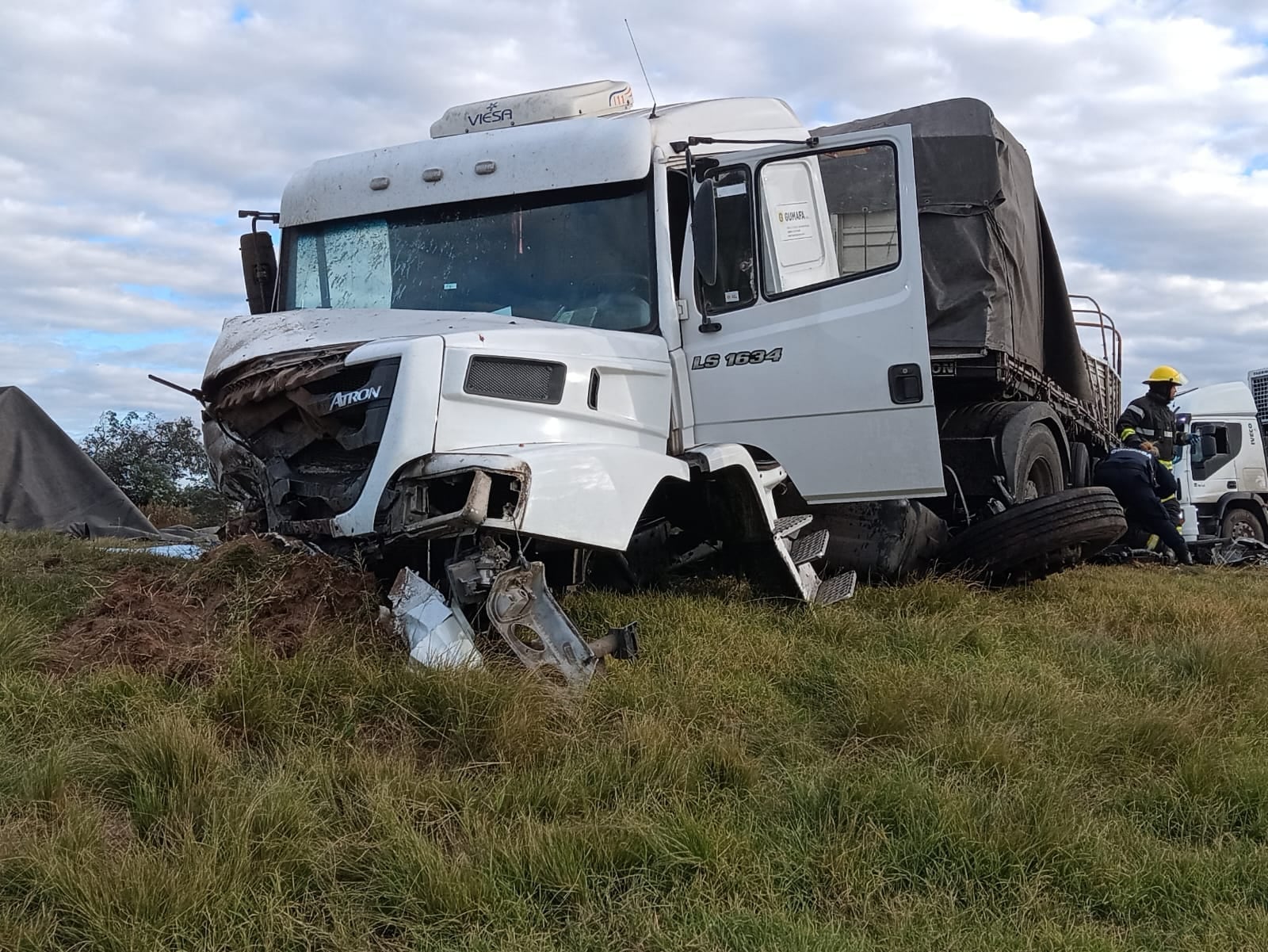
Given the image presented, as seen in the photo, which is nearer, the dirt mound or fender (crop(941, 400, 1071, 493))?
the dirt mound

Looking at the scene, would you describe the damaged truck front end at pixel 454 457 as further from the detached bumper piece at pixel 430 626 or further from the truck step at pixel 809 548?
the truck step at pixel 809 548

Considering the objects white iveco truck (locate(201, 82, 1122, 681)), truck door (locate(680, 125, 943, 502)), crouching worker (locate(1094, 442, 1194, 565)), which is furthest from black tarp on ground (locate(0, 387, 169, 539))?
crouching worker (locate(1094, 442, 1194, 565))

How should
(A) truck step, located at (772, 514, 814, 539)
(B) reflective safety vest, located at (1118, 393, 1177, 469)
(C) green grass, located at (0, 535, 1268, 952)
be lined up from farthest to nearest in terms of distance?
(B) reflective safety vest, located at (1118, 393, 1177, 469)
(A) truck step, located at (772, 514, 814, 539)
(C) green grass, located at (0, 535, 1268, 952)

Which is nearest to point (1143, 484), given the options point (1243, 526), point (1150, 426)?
point (1150, 426)

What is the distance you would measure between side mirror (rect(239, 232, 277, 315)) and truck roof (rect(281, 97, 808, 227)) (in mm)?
291

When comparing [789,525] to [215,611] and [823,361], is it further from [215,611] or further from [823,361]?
[215,611]

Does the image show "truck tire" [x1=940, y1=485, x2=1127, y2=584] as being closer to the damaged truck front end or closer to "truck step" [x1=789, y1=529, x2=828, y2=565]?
"truck step" [x1=789, y1=529, x2=828, y2=565]

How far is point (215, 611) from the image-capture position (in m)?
4.27

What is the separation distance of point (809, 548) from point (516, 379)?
2.17 metres

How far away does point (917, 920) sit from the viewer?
273 cm

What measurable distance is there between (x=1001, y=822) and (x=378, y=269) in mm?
3999

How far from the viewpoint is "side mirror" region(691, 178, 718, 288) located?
5156 mm

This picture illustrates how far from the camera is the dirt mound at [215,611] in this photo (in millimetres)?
3957

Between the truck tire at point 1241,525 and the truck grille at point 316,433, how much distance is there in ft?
43.4
